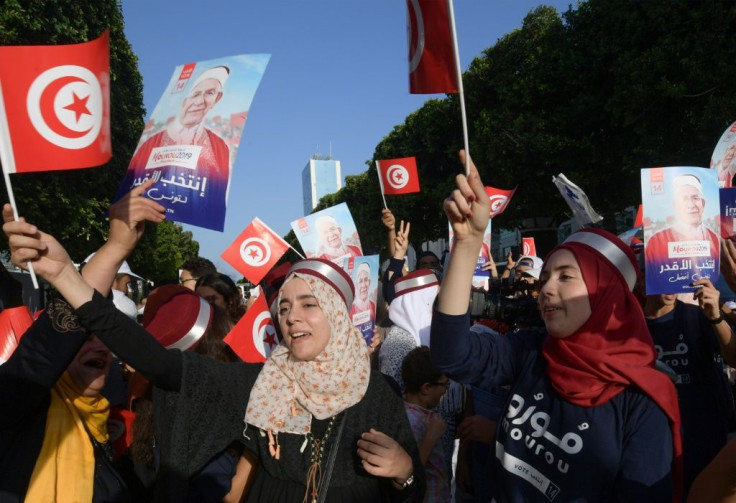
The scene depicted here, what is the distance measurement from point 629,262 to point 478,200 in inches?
25.7

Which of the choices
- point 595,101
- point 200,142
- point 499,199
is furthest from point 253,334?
point 595,101

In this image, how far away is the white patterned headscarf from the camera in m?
2.08

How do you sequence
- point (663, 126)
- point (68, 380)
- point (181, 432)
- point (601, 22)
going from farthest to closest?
point (601, 22) → point (663, 126) → point (68, 380) → point (181, 432)

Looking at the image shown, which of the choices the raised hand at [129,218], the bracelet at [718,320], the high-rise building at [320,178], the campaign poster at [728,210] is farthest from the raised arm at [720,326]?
the high-rise building at [320,178]

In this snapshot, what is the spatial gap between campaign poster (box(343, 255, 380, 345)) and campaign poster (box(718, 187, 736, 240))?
2.50 m

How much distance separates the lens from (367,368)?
226cm

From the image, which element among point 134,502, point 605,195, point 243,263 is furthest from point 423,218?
point 134,502

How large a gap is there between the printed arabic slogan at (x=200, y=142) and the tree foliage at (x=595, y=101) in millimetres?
12023

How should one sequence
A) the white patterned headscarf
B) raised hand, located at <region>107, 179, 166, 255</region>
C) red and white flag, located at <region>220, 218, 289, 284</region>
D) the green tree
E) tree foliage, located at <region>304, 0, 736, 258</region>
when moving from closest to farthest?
raised hand, located at <region>107, 179, 166, 255</region> < the white patterned headscarf < red and white flag, located at <region>220, 218, 289, 284</region> < tree foliage, located at <region>304, 0, 736, 258</region> < the green tree

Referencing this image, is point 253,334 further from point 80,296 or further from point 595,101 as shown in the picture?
point 595,101

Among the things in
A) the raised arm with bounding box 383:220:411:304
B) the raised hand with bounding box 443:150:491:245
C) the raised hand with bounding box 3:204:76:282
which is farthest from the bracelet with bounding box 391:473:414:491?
the raised arm with bounding box 383:220:411:304

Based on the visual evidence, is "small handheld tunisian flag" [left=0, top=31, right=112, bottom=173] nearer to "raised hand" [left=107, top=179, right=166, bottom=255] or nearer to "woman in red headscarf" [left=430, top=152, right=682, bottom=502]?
"raised hand" [left=107, top=179, right=166, bottom=255]

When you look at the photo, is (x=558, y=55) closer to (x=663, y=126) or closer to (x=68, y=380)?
(x=663, y=126)

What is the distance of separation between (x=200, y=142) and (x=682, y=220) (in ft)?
9.03
